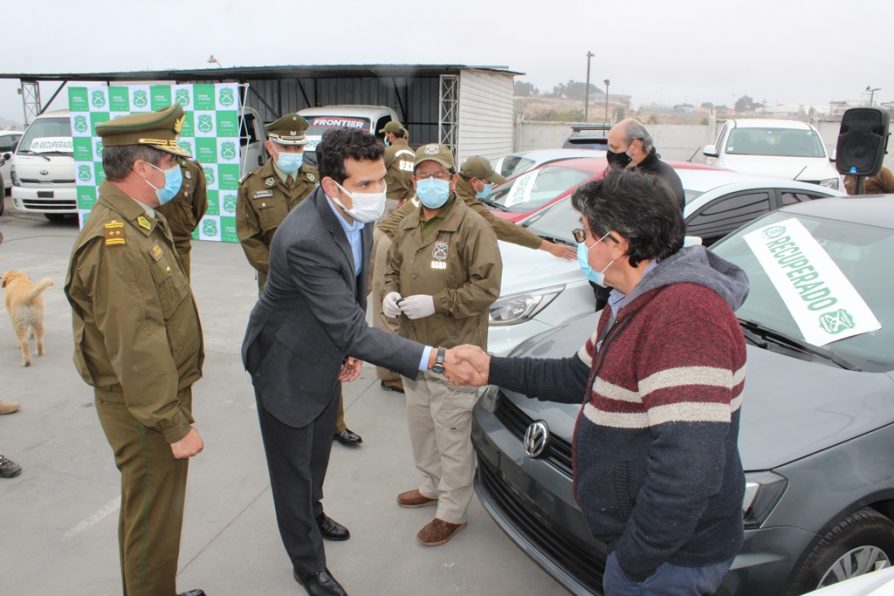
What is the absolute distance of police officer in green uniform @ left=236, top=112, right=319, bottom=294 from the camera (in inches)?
169

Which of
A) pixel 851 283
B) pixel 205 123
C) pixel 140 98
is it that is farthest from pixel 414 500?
pixel 140 98

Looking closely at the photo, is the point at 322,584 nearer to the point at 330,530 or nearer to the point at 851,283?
the point at 330,530

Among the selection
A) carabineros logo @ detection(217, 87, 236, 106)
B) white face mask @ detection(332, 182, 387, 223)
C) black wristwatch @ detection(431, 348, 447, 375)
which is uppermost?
carabineros logo @ detection(217, 87, 236, 106)

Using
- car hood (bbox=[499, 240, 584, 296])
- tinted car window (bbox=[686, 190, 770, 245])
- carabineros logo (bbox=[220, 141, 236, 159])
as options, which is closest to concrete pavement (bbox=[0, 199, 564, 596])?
car hood (bbox=[499, 240, 584, 296])

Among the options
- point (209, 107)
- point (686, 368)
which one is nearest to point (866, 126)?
point (686, 368)

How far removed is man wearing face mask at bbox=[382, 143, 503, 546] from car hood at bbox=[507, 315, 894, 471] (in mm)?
599

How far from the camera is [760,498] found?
2.02 meters

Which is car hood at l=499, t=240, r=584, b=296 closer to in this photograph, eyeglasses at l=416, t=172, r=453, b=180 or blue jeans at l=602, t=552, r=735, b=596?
eyeglasses at l=416, t=172, r=453, b=180

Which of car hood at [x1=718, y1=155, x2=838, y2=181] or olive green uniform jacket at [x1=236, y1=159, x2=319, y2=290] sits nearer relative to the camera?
olive green uniform jacket at [x1=236, y1=159, x2=319, y2=290]

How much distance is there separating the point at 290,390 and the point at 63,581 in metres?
1.42

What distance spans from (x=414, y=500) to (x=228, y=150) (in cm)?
810

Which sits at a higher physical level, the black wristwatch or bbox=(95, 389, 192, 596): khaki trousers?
the black wristwatch

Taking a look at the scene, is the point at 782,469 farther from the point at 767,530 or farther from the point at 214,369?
the point at 214,369

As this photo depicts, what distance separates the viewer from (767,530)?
79.1 inches
